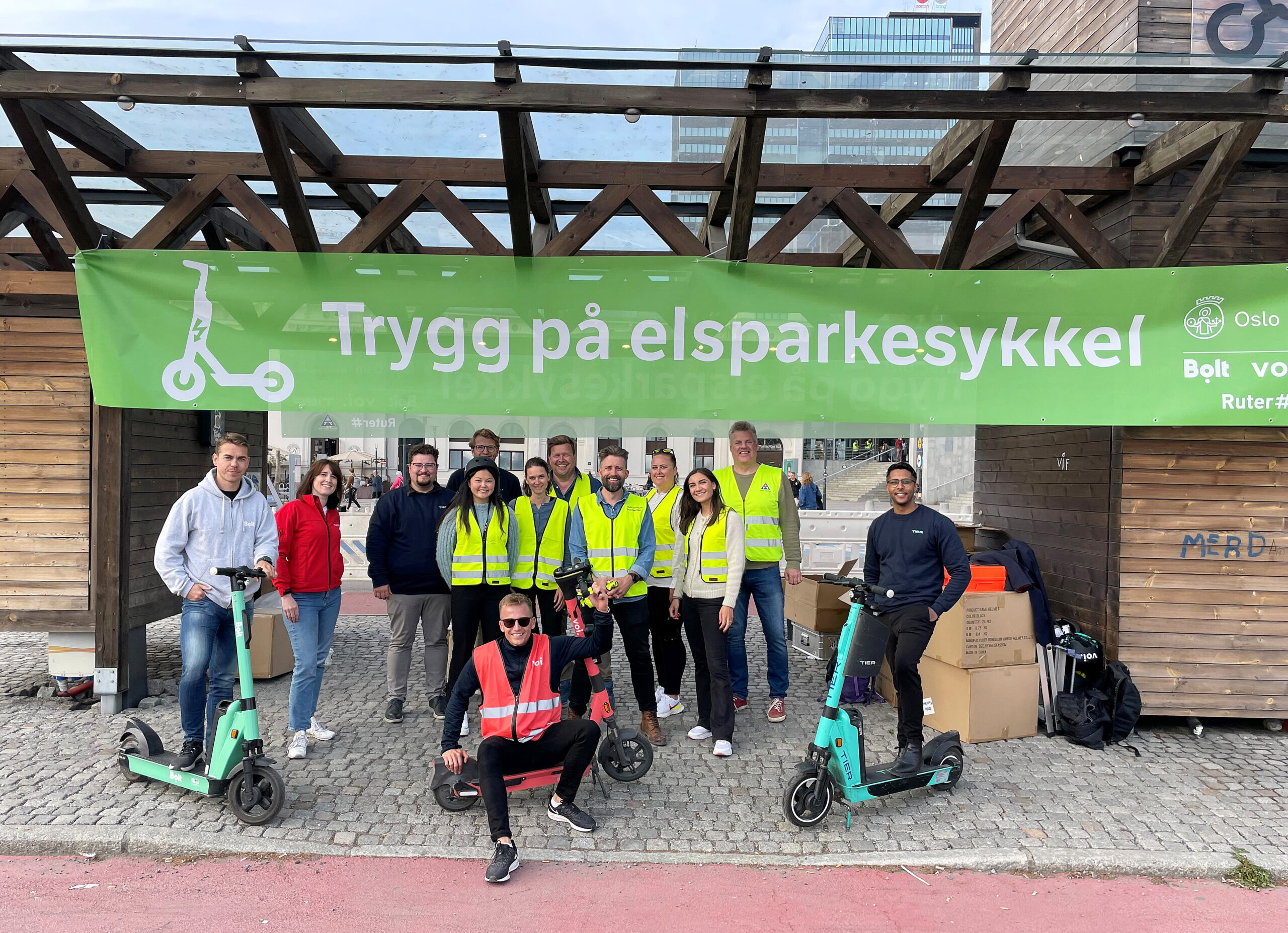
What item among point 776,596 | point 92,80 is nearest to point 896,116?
point 776,596

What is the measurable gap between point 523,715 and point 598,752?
661 mm

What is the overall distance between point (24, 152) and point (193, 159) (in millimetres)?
1217

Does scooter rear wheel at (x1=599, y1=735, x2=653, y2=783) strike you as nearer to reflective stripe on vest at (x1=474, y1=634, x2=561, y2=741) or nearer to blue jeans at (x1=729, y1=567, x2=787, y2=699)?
reflective stripe on vest at (x1=474, y1=634, x2=561, y2=741)

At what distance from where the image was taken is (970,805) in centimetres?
422

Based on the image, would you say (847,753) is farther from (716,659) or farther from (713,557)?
(713,557)

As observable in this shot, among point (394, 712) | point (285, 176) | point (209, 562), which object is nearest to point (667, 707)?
point (394, 712)

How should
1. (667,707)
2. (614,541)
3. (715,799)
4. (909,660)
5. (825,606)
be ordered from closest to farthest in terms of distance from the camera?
(715,799)
(909,660)
(614,541)
(667,707)
(825,606)

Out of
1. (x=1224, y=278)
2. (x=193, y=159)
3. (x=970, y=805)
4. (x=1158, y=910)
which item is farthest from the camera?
(x=193, y=159)

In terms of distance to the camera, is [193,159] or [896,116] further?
[193,159]

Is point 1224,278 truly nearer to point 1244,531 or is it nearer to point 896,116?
point 1244,531

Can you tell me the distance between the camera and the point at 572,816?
390 cm

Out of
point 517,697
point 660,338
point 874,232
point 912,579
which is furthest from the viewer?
point 874,232

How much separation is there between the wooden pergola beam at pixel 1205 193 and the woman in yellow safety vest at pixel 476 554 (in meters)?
4.65

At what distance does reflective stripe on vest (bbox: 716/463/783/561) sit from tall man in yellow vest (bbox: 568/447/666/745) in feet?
2.32
